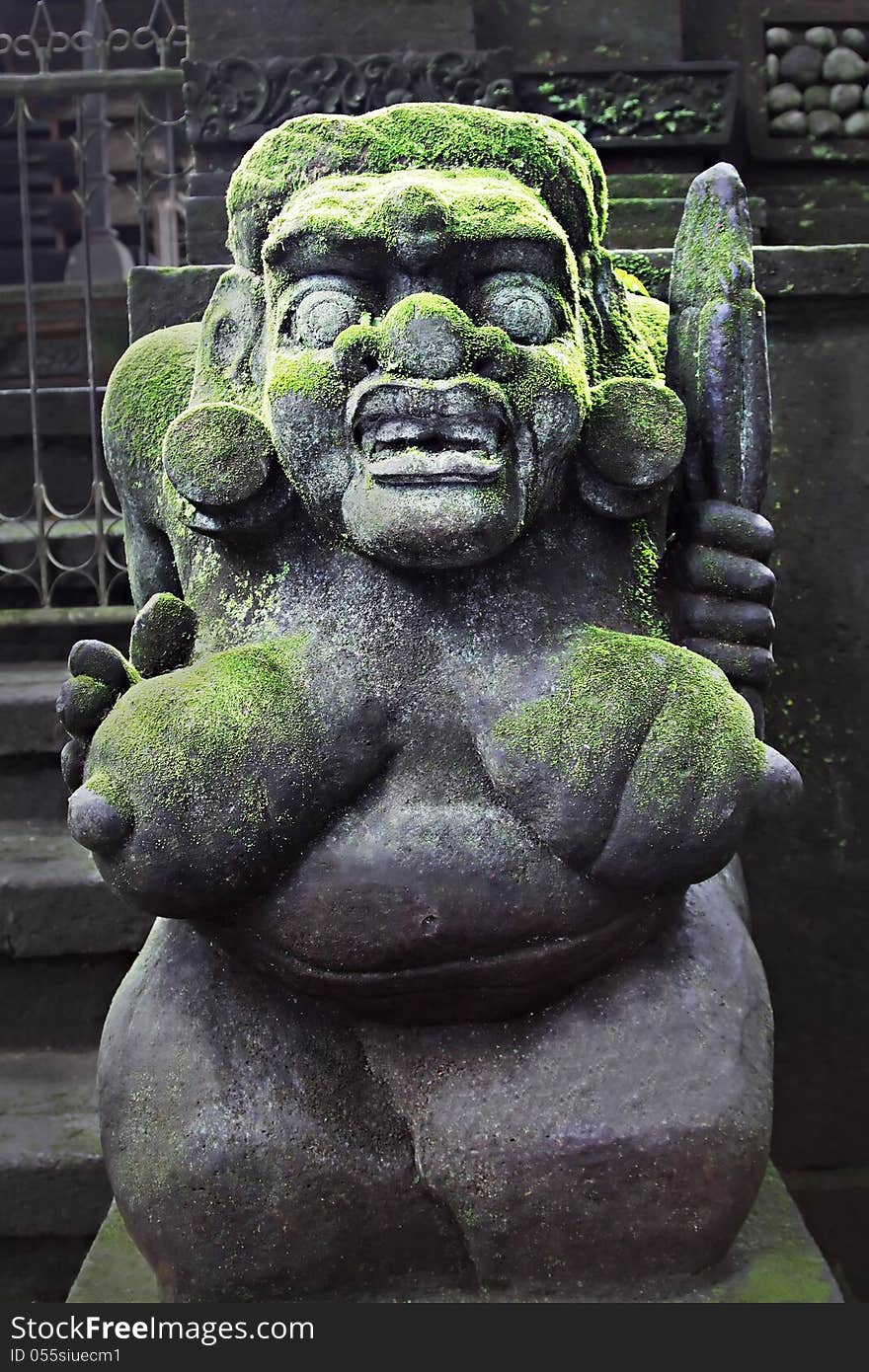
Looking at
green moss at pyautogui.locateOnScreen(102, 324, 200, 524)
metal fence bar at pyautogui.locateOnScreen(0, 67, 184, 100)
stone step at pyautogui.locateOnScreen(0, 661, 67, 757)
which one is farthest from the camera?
metal fence bar at pyautogui.locateOnScreen(0, 67, 184, 100)

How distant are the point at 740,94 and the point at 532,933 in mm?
1829

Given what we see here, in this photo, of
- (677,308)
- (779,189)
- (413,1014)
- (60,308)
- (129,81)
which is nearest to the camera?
(413,1014)

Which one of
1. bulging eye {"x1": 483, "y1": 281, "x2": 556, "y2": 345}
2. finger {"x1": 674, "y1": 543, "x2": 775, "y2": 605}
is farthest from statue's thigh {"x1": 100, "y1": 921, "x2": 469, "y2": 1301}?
bulging eye {"x1": 483, "y1": 281, "x2": 556, "y2": 345}

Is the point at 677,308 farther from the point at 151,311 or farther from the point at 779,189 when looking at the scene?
the point at 779,189

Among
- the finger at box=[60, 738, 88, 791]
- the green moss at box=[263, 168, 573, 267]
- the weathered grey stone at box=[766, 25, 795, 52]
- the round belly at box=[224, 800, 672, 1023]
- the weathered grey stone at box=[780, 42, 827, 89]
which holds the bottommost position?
the round belly at box=[224, 800, 672, 1023]

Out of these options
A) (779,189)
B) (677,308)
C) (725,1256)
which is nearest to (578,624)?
(677,308)

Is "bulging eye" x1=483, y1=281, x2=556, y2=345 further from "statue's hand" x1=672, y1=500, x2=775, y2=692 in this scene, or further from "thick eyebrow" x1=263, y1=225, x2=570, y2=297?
"statue's hand" x1=672, y1=500, x2=775, y2=692

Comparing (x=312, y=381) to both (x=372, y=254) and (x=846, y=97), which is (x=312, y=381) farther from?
(x=846, y=97)

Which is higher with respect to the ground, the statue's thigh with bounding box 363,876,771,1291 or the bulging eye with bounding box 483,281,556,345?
the bulging eye with bounding box 483,281,556,345

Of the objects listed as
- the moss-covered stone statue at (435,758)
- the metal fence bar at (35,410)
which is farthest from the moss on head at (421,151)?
the metal fence bar at (35,410)

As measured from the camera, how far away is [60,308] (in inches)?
180

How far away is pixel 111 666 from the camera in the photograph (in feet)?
5.10

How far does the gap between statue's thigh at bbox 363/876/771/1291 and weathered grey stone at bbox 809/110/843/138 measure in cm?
170

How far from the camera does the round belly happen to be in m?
1.47
